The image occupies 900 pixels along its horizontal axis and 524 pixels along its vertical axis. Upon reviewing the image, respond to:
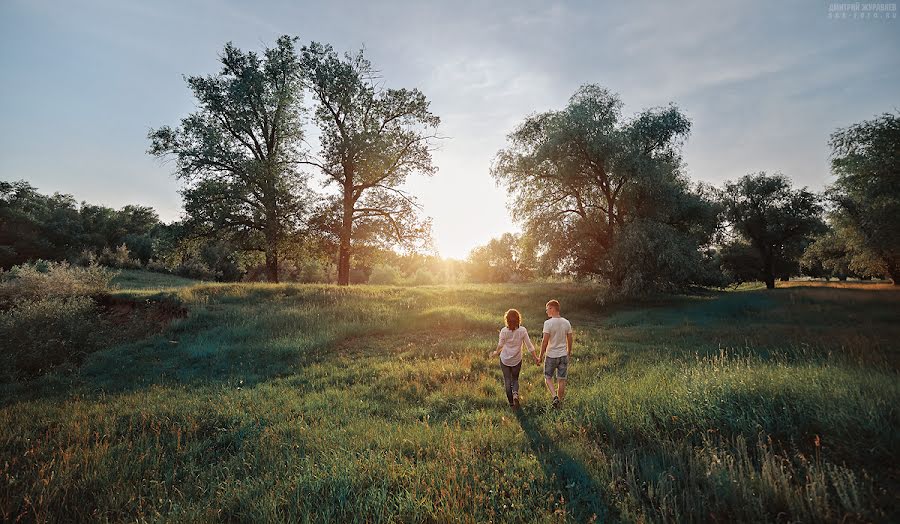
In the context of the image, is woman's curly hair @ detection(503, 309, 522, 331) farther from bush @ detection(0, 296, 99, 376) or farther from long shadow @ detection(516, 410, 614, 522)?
bush @ detection(0, 296, 99, 376)

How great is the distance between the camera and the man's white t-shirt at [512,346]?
7301 millimetres

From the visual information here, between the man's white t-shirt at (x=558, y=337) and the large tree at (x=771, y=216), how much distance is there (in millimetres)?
40579

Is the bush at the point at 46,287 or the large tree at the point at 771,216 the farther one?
the large tree at the point at 771,216

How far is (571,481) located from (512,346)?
3307 millimetres

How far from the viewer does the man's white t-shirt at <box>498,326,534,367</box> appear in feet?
24.0

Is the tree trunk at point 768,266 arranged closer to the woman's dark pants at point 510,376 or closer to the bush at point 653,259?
the bush at point 653,259

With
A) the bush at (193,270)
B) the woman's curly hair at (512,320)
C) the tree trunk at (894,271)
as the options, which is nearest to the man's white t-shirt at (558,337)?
the woman's curly hair at (512,320)

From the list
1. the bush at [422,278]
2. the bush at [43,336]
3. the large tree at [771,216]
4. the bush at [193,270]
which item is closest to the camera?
the bush at [43,336]

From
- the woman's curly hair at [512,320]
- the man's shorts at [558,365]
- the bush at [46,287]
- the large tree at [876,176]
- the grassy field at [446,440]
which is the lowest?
the grassy field at [446,440]

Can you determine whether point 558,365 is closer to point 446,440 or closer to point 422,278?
point 446,440

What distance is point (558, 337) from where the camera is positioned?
7.37 m

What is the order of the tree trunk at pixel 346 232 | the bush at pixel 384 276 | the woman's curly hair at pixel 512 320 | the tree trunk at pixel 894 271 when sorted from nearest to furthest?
the woman's curly hair at pixel 512 320
the tree trunk at pixel 346 232
the tree trunk at pixel 894 271
the bush at pixel 384 276

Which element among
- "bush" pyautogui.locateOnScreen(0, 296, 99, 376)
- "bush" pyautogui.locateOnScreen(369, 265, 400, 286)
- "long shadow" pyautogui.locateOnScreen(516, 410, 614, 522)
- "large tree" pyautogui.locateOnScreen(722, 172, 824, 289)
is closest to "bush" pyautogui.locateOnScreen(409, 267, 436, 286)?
"bush" pyautogui.locateOnScreen(369, 265, 400, 286)

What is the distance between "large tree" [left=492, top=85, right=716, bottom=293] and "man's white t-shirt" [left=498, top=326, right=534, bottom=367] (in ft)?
55.7
